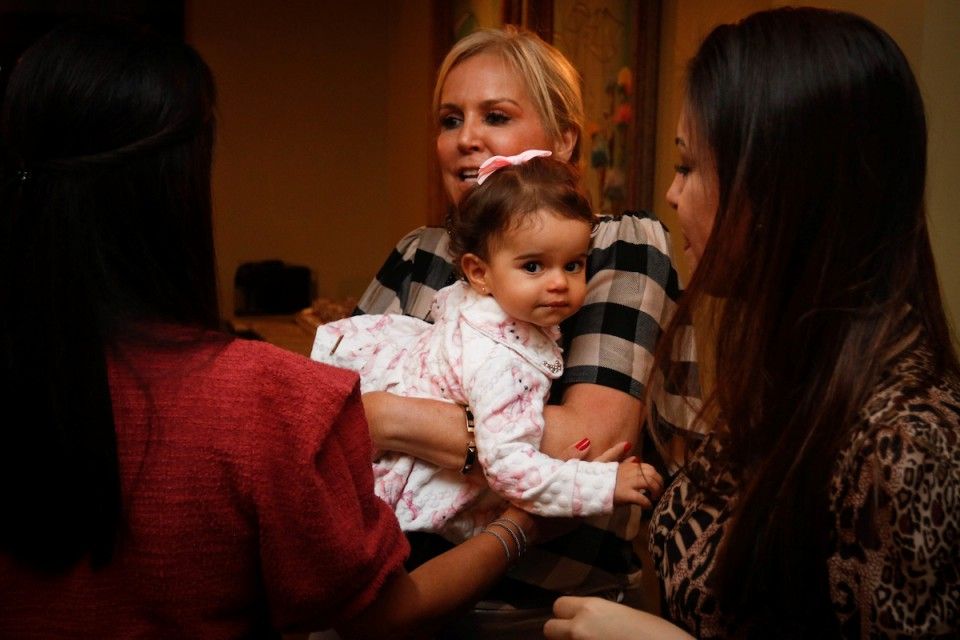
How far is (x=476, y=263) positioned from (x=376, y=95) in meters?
5.20

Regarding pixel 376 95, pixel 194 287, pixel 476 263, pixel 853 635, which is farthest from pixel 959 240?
pixel 376 95

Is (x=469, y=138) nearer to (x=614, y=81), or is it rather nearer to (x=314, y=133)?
(x=614, y=81)

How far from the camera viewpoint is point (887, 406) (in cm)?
110

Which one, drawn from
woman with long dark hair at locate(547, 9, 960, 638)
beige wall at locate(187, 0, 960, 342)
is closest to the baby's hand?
woman with long dark hair at locate(547, 9, 960, 638)

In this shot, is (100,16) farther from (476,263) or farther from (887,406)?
(887,406)

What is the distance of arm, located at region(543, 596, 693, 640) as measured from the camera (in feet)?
4.06

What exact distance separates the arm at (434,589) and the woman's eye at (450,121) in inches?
36.8

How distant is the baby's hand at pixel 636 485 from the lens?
1.57 metres

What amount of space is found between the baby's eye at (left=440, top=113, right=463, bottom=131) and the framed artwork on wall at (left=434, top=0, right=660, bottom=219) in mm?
1367

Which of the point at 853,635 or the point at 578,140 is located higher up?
the point at 578,140

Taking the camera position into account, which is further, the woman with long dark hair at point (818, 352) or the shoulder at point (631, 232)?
the shoulder at point (631, 232)

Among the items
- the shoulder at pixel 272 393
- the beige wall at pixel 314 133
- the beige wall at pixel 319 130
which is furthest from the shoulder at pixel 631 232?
the beige wall at pixel 314 133

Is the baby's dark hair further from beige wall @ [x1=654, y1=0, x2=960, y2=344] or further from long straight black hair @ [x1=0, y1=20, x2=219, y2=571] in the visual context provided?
beige wall @ [x1=654, y1=0, x2=960, y2=344]

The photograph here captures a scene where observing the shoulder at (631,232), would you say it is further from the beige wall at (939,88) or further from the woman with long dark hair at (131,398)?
the woman with long dark hair at (131,398)
